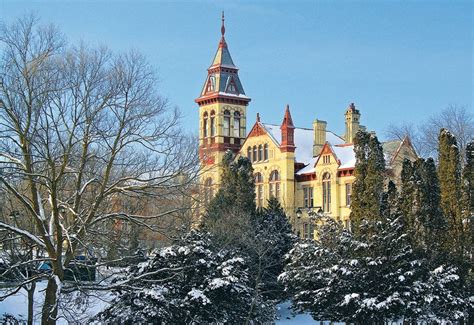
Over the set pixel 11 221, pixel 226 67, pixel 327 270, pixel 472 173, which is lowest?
pixel 327 270

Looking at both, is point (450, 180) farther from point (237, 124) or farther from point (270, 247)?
point (237, 124)

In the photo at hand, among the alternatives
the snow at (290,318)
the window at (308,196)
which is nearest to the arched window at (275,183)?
the window at (308,196)

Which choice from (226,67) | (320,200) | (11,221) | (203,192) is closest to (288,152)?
(320,200)

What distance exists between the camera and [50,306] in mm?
21984

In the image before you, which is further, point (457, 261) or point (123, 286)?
point (457, 261)

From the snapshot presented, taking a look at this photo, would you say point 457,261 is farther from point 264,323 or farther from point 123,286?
point 123,286

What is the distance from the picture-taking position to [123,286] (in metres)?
23.8

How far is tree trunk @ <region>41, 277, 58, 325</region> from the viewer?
22125 millimetres

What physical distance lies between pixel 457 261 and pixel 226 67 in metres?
40.6

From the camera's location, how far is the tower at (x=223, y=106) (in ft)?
220

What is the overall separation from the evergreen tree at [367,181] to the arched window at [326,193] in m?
25.6

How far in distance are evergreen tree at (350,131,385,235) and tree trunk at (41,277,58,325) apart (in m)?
12.7

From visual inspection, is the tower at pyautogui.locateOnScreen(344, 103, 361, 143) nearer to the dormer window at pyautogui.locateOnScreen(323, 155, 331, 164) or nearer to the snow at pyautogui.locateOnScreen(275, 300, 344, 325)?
the dormer window at pyautogui.locateOnScreen(323, 155, 331, 164)

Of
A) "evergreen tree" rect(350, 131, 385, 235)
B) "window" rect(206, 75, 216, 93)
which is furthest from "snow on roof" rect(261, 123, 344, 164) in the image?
"evergreen tree" rect(350, 131, 385, 235)
